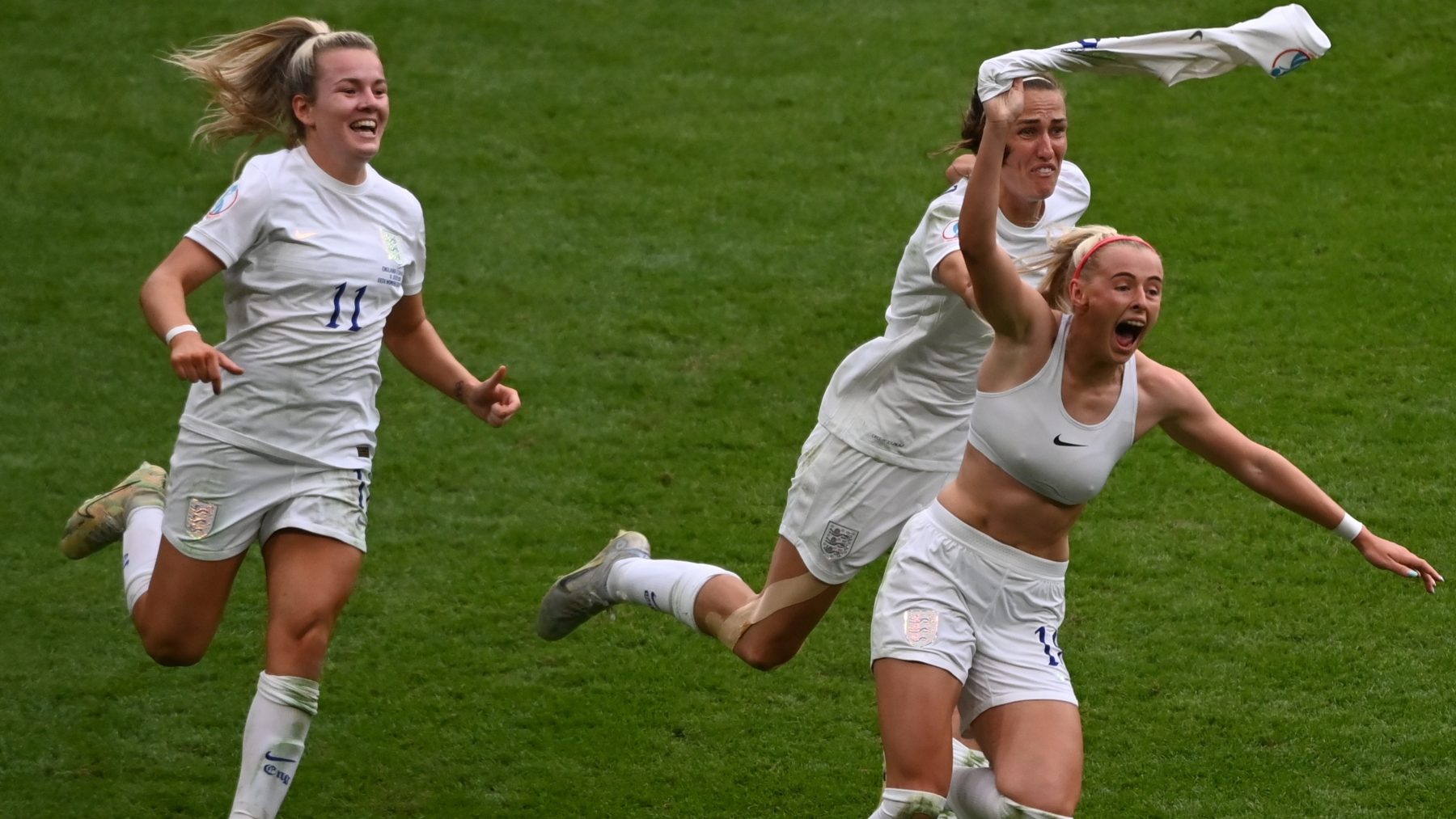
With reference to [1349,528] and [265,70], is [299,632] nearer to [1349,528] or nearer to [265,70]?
[265,70]

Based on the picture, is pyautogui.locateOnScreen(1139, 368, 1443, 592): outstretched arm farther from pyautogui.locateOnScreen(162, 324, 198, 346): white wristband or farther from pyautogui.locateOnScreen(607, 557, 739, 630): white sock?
pyautogui.locateOnScreen(162, 324, 198, 346): white wristband

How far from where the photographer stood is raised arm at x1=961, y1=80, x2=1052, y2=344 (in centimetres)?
459

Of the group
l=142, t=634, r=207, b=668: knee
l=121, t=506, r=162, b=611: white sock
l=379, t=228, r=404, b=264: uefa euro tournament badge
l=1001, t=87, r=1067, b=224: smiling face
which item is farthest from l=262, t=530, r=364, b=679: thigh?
l=1001, t=87, r=1067, b=224: smiling face

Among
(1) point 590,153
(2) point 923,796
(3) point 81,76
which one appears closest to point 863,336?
(1) point 590,153

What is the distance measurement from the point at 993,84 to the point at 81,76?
9725 mm

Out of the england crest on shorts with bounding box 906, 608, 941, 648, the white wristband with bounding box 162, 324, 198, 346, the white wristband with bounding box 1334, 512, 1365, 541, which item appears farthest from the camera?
the white wristband with bounding box 1334, 512, 1365, 541

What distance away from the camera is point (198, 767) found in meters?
6.45

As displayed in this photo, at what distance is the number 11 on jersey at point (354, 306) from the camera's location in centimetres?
558

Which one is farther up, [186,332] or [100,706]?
[186,332]

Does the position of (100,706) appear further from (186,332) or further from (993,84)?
(993,84)

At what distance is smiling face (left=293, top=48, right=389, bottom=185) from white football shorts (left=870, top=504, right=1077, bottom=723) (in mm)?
2106

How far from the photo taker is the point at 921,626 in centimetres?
494

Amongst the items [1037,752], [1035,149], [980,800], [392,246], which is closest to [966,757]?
[980,800]

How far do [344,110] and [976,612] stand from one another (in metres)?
2.43
